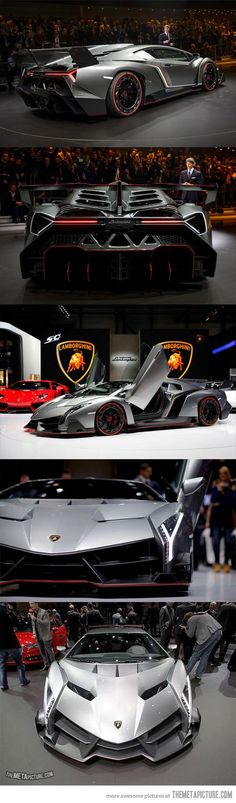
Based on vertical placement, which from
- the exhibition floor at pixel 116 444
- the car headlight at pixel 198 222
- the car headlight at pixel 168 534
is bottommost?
the car headlight at pixel 168 534

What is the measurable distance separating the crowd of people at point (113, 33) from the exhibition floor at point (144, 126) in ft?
0.68

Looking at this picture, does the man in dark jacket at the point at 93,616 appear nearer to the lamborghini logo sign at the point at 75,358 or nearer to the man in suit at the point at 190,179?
the lamborghini logo sign at the point at 75,358

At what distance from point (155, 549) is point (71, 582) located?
0.48 metres

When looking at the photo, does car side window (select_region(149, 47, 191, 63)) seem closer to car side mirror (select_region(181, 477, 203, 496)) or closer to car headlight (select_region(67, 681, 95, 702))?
car side mirror (select_region(181, 477, 203, 496))

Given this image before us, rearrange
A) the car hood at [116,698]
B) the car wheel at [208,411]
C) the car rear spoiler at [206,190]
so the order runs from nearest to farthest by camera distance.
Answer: the car hood at [116,698], the car wheel at [208,411], the car rear spoiler at [206,190]

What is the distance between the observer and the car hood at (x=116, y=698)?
350 centimetres

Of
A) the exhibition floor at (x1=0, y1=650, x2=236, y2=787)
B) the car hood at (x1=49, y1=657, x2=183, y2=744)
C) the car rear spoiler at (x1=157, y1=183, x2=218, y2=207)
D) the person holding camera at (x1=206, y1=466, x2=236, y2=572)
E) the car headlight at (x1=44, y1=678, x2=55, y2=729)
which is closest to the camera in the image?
the car hood at (x1=49, y1=657, x2=183, y2=744)

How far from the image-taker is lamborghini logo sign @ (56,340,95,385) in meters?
4.01

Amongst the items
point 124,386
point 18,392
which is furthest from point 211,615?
point 18,392

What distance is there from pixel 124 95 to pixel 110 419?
1.69 metres

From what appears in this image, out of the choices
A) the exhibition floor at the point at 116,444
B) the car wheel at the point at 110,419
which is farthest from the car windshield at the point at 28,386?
the car wheel at the point at 110,419

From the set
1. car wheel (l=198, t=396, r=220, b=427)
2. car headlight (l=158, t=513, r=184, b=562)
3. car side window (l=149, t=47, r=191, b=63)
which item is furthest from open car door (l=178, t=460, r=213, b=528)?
car side window (l=149, t=47, r=191, b=63)

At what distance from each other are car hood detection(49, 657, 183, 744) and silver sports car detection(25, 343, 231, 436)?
3.88ft

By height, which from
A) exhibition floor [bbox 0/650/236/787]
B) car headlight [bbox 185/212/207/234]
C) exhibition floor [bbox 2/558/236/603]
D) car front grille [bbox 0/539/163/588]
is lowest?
exhibition floor [bbox 0/650/236/787]
